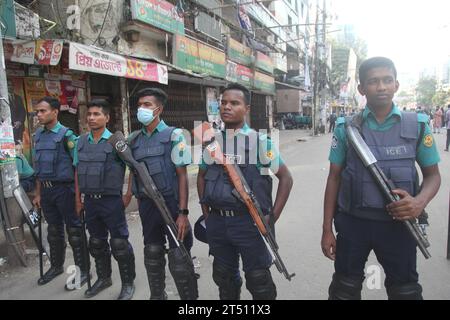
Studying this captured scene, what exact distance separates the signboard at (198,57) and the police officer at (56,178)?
701 cm

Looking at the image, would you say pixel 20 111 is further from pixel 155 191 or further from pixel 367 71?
pixel 367 71

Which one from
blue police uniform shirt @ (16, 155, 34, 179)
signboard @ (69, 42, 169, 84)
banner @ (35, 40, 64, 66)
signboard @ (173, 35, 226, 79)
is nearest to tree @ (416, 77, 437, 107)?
signboard @ (173, 35, 226, 79)

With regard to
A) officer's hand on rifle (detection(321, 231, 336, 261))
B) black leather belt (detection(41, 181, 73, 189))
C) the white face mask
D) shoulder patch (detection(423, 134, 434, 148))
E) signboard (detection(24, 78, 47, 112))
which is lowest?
officer's hand on rifle (detection(321, 231, 336, 261))

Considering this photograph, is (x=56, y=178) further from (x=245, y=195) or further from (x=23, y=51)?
(x=23, y=51)

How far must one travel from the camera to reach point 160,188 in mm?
2807

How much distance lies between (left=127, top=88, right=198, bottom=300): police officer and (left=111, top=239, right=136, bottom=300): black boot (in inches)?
13.3

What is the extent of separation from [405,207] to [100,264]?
2524mm

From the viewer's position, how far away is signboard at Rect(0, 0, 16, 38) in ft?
15.1

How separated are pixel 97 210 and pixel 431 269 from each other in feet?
10.0

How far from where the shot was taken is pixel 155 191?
8.82 ft

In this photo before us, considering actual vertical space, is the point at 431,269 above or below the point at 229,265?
below

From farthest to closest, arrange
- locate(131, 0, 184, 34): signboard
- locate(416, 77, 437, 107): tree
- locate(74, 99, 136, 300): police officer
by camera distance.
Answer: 1. locate(416, 77, 437, 107): tree
2. locate(131, 0, 184, 34): signboard
3. locate(74, 99, 136, 300): police officer

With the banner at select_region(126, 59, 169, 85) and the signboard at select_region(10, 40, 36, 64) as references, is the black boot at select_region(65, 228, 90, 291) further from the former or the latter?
the banner at select_region(126, 59, 169, 85)
